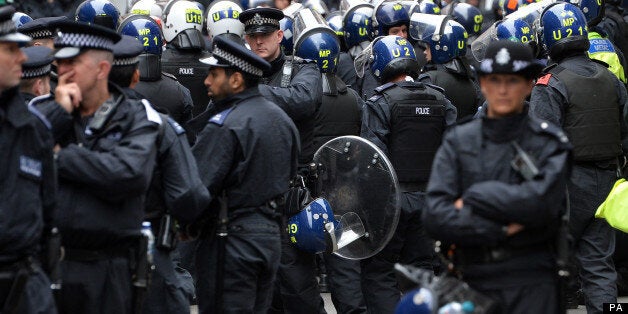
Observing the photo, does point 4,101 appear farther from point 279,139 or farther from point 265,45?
point 265,45

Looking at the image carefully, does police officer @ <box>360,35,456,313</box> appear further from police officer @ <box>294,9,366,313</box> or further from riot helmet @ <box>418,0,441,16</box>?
riot helmet @ <box>418,0,441,16</box>

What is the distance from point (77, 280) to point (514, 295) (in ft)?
6.81

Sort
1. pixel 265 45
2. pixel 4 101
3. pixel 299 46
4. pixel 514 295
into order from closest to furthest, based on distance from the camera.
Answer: pixel 4 101, pixel 514 295, pixel 265 45, pixel 299 46

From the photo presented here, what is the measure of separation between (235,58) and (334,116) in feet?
8.78

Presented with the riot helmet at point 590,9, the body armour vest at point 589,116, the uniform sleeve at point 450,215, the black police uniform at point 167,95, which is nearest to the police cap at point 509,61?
the uniform sleeve at point 450,215

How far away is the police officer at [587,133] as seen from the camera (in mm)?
9180

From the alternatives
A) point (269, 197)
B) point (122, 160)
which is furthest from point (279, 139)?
point (122, 160)

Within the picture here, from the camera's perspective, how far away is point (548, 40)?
31.4 ft

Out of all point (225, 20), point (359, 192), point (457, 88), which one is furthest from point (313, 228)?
point (225, 20)

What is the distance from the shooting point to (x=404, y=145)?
9547 millimetres

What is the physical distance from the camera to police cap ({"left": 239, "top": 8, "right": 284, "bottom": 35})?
940cm

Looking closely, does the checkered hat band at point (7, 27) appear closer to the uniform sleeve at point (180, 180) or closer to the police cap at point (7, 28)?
the police cap at point (7, 28)

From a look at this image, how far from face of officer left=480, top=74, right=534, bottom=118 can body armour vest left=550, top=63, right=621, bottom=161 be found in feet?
11.0

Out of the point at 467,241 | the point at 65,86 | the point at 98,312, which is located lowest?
the point at 98,312
